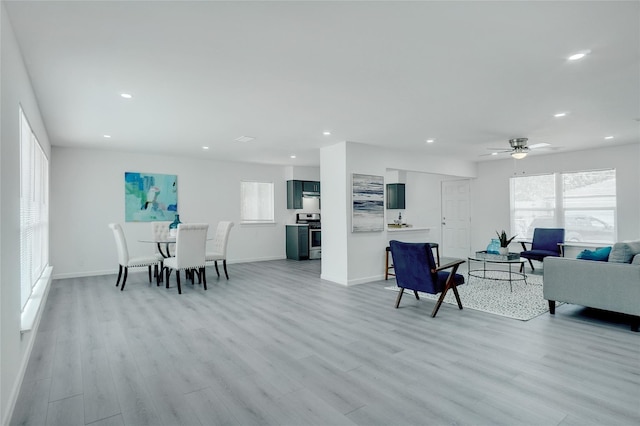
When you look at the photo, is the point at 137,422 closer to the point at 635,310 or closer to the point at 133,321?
the point at 133,321

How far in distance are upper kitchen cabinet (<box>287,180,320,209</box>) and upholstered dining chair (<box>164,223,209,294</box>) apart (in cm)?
375

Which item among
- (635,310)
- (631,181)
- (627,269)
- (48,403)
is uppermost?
(631,181)

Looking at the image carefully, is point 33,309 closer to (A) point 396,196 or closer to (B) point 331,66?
(B) point 331,66

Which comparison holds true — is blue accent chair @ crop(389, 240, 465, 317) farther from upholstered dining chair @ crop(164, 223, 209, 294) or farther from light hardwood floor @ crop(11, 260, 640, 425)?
upholstered dining chair @ crop(164, 223, 209, 294)

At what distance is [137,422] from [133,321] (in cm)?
213

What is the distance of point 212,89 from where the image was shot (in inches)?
132

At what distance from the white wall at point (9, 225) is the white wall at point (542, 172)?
8477 mm

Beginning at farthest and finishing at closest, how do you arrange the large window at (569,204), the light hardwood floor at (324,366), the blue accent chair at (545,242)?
the large window at (569,204)
the blue accent chair at (545,242)
the light hardwood floor at (324,366)

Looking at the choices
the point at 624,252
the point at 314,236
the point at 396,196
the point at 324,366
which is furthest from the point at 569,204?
the point at 324,366

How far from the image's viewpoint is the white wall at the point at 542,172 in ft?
20.7

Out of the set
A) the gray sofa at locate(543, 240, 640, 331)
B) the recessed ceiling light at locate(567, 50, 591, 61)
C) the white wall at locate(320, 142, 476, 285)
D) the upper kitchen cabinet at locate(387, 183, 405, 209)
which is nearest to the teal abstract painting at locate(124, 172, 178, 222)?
the white wall at locate(320, 142, 476, 285)

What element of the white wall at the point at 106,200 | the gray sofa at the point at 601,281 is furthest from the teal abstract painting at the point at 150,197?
the gray sofa at the point at 601,281

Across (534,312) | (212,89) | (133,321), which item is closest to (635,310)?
(534,312)

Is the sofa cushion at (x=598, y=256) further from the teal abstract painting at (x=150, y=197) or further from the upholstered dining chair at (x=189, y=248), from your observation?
the teal abstract painting at (x=150, y=197)
